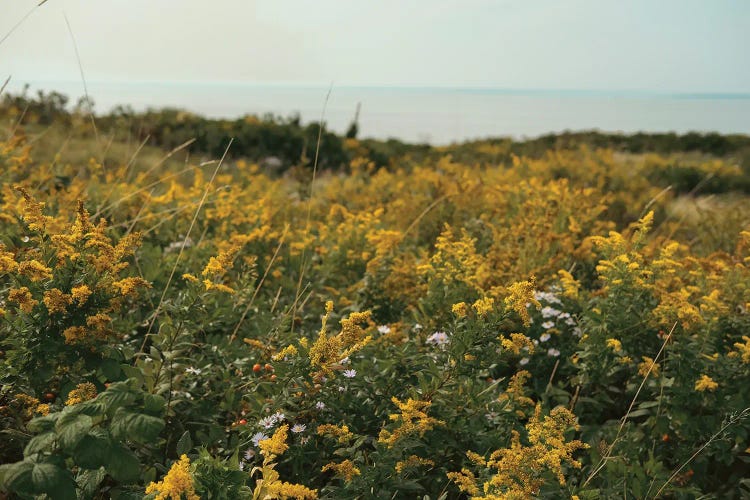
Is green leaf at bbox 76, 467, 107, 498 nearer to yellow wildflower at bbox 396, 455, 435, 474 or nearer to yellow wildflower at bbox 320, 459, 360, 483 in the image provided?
yellow wildflower at bbox 320, 459, 360, 483

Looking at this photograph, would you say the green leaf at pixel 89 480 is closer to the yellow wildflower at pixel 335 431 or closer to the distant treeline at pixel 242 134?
the yellow wildflower at pixel 335 431

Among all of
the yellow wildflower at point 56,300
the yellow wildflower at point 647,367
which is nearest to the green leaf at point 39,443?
the yellow wildflower at point 56,300

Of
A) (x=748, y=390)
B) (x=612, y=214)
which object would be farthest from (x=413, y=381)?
(x=612, y=214)

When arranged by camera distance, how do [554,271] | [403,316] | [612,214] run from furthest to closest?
[612,214] → [554,271] → [403,316]

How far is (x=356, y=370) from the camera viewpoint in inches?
106

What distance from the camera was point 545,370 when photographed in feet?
11.3

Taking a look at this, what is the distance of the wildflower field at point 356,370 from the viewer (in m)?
2.06


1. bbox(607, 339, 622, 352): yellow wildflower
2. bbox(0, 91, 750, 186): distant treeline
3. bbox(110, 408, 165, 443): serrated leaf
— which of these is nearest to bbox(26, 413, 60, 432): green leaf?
bbox(110, 408, 165, 443): serrated leaf

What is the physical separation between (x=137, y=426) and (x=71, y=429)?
158 millimetres

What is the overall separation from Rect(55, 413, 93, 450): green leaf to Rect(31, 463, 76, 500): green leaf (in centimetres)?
6

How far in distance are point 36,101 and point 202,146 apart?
12.2 feet

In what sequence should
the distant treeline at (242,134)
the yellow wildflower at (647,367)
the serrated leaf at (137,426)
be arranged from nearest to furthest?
the serrated leaf at (137,426) → the yellow wildflower at (647,367) → the distant treeline at (242,134)

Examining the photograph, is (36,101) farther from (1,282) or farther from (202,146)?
(1,282)

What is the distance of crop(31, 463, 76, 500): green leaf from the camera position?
65.9 inches
